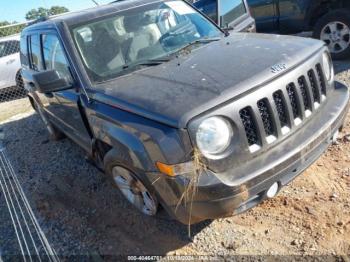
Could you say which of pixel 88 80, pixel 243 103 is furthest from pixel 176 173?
pixel 88 80

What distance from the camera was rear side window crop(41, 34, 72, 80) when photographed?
3814 millimetres

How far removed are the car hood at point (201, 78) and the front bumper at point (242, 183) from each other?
0.45m

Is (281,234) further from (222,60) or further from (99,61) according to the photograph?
(99,61)

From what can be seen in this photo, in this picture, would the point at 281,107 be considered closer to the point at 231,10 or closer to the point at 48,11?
the point at 231,10

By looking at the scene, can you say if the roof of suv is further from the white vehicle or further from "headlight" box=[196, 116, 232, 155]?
the white vehicle

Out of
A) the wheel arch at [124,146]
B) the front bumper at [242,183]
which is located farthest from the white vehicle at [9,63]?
the front bumper at [242,183]

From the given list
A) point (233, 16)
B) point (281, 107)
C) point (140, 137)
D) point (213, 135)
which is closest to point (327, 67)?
point (281, 107)

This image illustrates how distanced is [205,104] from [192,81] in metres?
0.41

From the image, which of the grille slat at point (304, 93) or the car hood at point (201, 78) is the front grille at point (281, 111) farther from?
the car hood at point (201, 78)

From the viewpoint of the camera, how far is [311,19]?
6699 mm

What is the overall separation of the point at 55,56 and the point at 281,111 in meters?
2.58

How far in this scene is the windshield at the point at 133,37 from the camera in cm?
356

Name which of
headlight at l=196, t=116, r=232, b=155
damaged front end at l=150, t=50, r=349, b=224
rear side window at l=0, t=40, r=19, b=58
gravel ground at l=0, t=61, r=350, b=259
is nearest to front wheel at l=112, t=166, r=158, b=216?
gravel ground at l=0, t=61, r=350, b=259

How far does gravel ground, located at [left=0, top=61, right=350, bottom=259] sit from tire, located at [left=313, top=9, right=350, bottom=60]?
91.8 inches
